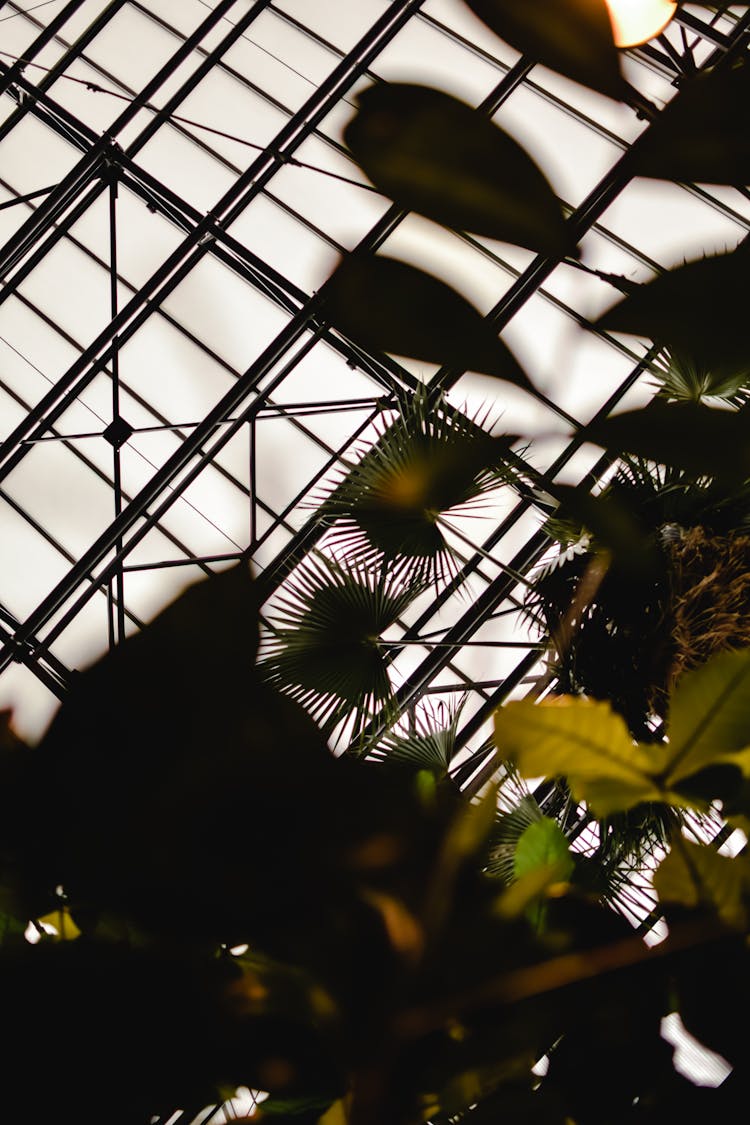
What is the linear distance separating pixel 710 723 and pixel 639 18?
14.1 inches

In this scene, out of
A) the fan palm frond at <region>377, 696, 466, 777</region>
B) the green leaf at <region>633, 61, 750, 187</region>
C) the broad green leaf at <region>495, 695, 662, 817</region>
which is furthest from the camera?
the fan palm frond at <region>377, 696, 466, 777</region>

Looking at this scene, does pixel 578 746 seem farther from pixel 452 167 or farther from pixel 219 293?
pixel 219 293

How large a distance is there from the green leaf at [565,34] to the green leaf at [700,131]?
0.03 meters

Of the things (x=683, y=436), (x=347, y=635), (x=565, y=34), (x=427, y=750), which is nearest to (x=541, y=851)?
(x=683, y=436)

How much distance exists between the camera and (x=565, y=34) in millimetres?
315

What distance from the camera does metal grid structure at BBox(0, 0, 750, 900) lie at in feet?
15.6

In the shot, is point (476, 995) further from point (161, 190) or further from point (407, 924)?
point (161, 190)

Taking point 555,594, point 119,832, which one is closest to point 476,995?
point 119,832

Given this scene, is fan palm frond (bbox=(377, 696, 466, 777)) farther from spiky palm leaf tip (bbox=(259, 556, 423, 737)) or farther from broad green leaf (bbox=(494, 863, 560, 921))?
broad green leaf (bbox=(494, 863, 560, 921))

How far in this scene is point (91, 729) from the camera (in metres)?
0.46

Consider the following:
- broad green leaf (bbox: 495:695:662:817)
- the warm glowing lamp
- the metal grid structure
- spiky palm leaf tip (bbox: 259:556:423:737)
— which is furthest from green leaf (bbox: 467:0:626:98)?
the metal grid structure

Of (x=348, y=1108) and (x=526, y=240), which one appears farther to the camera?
(x=348, y=1108)

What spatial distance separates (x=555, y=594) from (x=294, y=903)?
3.18 m

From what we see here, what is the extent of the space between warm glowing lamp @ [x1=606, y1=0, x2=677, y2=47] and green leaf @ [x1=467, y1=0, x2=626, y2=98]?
12 millimetres
